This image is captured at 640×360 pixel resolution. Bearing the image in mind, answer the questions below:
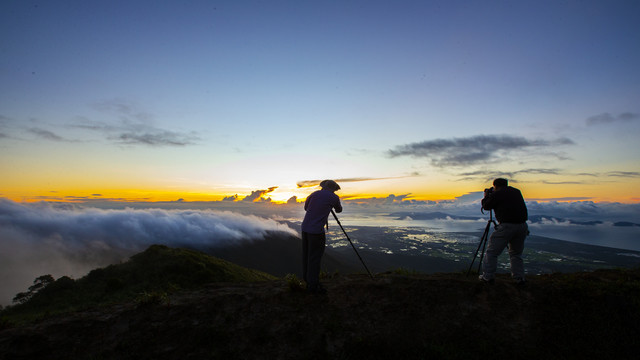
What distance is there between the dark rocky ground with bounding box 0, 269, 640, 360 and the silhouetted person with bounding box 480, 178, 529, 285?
0.42 m

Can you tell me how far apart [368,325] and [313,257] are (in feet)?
7.34

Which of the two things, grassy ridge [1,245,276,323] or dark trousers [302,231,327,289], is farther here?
grassy ridge [1,245,276,323]

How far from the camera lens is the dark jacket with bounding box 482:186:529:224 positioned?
739cm

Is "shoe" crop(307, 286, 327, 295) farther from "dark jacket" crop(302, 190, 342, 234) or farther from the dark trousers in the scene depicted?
"dark jacket" crop(302, 190, 342, 234)

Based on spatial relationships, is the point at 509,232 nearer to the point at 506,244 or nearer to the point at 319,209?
the point at 506,244

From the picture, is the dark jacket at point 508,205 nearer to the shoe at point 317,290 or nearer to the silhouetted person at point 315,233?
the silhouetted person at point 315,233

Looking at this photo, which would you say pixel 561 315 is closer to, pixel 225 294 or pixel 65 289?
pixel 225 294

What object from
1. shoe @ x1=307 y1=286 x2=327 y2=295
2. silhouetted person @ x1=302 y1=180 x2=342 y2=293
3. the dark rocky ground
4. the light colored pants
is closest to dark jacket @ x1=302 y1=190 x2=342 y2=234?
silhouetted person @ x1=302 y1=180 x2=342 y2=293

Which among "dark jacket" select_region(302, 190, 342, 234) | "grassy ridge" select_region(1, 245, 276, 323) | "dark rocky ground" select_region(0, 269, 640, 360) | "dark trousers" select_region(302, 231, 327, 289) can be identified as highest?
"dark jacket" select_region(302, 190, 342, 234)

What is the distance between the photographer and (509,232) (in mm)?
7336

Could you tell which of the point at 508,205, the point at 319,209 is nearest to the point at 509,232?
the point at 508,205

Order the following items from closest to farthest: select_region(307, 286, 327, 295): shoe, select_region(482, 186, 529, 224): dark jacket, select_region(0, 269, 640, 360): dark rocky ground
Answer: select_region(0, 269, 640, 360): dark rocky ground, select_region(307, 286, 327, 295): shoe, select_region(482, 186, 529, 224): dark jacket

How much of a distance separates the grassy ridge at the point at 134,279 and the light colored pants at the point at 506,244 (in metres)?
24.4

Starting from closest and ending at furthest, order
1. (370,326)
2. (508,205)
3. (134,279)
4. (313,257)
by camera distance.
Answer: (370,326)
(313,257)
(508,205)
(134,279)
